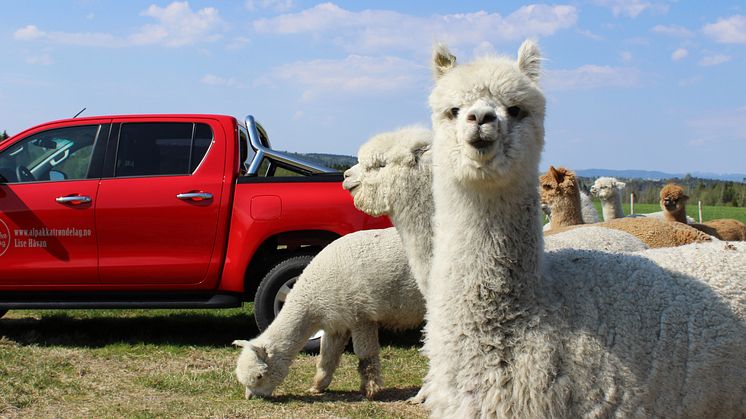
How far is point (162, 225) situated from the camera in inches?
286

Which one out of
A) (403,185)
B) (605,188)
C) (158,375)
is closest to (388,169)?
(403,185)

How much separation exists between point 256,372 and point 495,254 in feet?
10.9

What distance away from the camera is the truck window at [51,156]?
24.8ft

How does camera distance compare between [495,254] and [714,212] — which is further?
[714,212]

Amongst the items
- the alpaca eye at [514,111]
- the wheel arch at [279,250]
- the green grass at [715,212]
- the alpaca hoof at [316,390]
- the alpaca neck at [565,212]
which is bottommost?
the alpaca hoof at [316,390]

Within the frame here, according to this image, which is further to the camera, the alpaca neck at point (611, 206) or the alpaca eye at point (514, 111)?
the alpaca neck at point (611, 206)

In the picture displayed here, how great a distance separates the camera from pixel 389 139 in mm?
5141

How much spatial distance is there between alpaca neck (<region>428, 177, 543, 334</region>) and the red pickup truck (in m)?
4.33

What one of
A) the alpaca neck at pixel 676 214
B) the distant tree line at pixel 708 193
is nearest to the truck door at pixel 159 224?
the alpaca neck at pixel 676 214

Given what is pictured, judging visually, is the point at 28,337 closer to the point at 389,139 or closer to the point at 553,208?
the point at 389,139

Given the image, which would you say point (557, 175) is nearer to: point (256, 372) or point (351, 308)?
point (351, 308)

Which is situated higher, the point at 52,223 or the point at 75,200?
the point at 75,200

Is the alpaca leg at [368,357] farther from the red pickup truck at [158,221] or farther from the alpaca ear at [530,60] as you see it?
the alpaca ear at [530,60]

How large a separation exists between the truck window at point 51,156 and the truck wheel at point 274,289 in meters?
2.21
